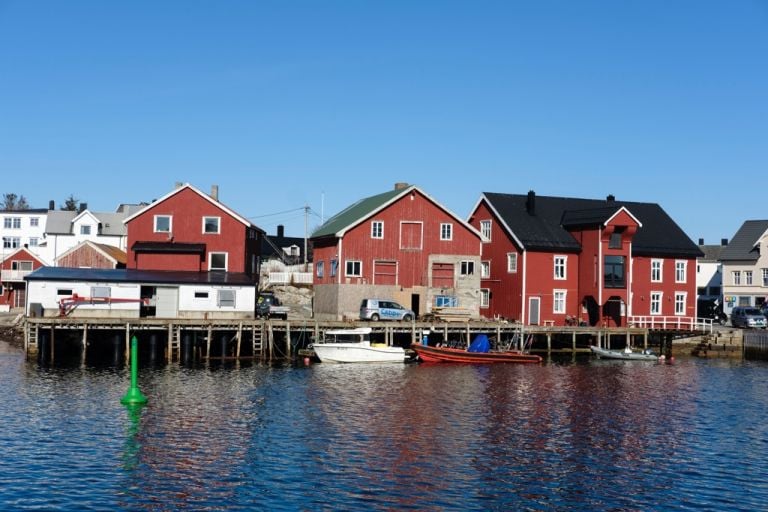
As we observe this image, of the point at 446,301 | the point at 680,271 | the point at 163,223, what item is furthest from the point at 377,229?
the point at 680,271

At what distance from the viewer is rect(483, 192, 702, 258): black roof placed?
68.3 meters

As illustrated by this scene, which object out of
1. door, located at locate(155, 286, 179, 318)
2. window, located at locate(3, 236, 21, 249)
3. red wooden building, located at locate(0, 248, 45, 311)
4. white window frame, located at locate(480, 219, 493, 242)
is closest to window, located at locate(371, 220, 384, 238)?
white window frame, located at locate(480, 219, 493, 242)

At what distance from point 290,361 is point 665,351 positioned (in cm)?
3157

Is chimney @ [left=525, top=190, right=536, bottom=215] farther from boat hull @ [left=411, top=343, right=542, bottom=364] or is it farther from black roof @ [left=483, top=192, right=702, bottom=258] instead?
boat hull @ [left=411, top=343, right=542, bottom=364]

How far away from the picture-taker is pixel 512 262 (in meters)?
68.5

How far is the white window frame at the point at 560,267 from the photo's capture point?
224 feet

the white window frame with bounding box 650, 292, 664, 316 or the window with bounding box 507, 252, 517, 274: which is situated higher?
the window with bounding box 507, 252, 517, 274

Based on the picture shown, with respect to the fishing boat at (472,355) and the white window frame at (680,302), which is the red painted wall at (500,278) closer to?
the fishing boat at (472,355)

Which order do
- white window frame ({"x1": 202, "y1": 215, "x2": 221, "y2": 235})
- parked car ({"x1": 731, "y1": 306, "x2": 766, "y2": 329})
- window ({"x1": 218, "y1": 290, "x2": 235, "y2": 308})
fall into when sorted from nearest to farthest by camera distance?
window ({"x1": 218, "y1": 290, "x2": 235, "y2": 308}), white window frame ({"x1": 202, "y1": 215, "x2": 221, "y2": 235}), parked car ({"x1": 731, "y1": 306, "x2": 766, "y2": 329})

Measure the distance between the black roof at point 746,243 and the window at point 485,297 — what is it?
33.0 m

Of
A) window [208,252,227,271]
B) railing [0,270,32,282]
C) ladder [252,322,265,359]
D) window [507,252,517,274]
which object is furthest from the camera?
railing [0,270,32,282]

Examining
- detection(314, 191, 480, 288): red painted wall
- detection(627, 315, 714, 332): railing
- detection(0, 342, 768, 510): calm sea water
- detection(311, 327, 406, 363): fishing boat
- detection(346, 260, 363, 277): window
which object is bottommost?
detection(0, 342, 768, 510): calm sea water

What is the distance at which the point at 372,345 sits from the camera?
54.8 m

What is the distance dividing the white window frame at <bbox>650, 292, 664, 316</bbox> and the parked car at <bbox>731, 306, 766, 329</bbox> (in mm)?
10107
